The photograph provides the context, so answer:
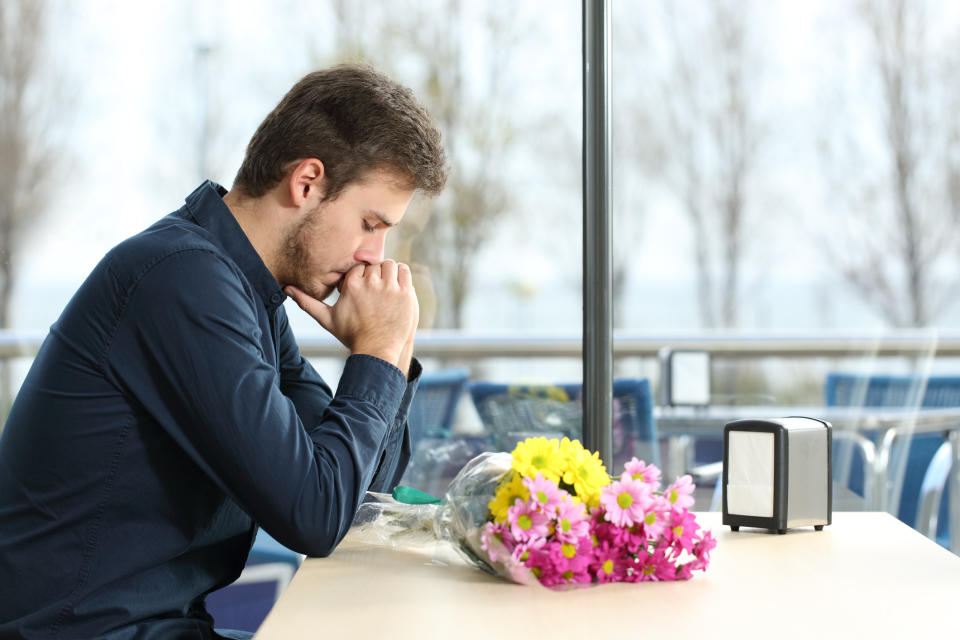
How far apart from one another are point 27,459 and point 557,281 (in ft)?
5.82

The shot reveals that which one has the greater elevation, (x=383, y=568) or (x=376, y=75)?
(x=376, y=75)

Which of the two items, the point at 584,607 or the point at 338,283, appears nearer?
the point at 584,607

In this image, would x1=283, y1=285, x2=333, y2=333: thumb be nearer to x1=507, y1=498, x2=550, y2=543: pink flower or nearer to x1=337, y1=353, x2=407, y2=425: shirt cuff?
x1=337, y1=353, x2=407, y2=425: shirt cuff

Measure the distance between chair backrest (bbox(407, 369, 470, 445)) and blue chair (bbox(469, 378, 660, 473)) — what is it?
0.17 feet

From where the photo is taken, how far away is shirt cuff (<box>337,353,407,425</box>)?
132cm

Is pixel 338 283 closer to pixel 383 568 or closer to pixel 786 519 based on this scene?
pixel 383 568

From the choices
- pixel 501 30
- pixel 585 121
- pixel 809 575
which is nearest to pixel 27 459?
pixel 809 575

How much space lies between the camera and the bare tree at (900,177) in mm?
2920

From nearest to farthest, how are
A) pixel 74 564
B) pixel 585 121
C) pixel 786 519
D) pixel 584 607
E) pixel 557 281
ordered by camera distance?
pixel 584 607 < pixel 74 564 < pixel 786 519 < pixel 585 121 < pixel 557 281

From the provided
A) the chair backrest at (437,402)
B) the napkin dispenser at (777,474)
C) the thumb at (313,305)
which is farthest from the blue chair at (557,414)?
the thumb at (313,305)

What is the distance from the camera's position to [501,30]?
283 cm

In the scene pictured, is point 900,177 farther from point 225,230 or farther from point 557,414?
point 225,230

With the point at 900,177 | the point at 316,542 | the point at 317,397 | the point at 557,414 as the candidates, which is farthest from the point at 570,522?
the point at 900,177

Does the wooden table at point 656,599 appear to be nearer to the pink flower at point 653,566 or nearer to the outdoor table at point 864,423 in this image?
the pink flower at point 653,566
